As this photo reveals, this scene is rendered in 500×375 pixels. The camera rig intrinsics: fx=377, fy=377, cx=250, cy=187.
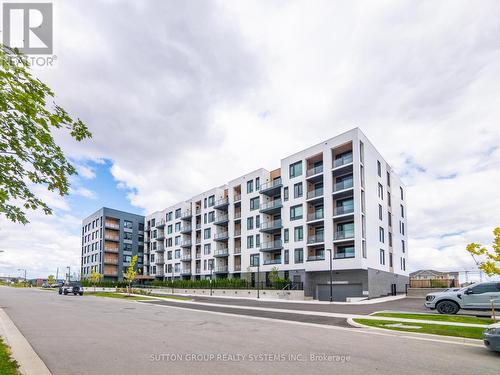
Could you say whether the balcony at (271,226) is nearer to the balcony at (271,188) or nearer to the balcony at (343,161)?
the balcony at (271,188)

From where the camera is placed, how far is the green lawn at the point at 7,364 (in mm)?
7311

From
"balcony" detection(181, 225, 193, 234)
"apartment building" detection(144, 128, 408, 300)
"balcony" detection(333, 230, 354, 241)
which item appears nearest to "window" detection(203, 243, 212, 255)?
"apartment building" detection(144, 128, 408, 300)

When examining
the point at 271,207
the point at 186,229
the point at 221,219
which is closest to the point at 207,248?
the point at 221,219

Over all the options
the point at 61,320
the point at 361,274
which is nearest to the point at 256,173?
the point at 361,274

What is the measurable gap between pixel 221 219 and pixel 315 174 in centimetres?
2148

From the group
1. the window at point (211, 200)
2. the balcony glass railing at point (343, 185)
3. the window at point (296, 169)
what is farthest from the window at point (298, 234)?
the window at point (211, 200)

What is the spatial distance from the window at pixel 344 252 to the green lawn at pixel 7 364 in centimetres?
3595

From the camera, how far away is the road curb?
7.87 meters

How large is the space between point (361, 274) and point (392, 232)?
12.2 meters

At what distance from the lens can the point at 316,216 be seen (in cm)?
4572

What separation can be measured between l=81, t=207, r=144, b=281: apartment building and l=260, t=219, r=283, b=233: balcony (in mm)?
47529

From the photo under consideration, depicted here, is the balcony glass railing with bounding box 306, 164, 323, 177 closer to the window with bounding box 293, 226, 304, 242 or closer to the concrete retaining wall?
the window with bounding box 293, 226, 304, 242

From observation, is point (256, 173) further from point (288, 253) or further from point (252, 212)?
point (288, 253)

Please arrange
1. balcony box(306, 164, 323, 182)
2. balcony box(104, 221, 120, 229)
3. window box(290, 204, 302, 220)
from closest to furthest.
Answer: balcony box(306, 164, 323, 182) < window box(290, 204, 302, 220) < balcony box(104, 221, 120, 229)
